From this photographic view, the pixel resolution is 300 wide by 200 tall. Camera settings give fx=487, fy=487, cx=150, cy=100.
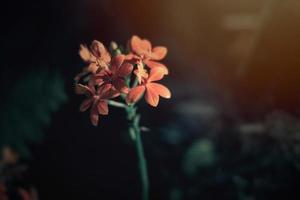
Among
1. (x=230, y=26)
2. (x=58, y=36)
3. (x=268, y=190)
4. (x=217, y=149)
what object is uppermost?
(x=230, y=26)

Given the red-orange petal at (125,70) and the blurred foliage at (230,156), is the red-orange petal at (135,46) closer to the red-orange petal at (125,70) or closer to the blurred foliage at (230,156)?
the red-orange petal at (125,70)

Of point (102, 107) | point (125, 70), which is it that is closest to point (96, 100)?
point (102, 107)

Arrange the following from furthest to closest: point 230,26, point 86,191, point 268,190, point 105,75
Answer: point 230,26
point 86,191
point 268,190
point 105,75

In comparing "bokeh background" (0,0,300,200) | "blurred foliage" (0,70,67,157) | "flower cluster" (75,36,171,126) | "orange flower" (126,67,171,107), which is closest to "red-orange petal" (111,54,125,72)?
"flower cluster" (75,36,171,126)

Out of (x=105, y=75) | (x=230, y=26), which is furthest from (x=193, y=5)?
(x=105, y=75)

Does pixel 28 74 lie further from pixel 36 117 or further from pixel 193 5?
pixel 193 5

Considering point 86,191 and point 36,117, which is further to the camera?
point 36,117

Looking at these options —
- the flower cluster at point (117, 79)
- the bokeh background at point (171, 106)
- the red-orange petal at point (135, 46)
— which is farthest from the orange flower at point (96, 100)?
the bokeh background at point (171, 106)
